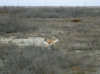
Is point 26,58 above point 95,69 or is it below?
above

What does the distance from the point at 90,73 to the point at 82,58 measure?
6.00ft

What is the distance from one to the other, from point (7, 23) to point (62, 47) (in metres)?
9.54

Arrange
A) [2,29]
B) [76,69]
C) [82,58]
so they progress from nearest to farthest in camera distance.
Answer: [76,69], [82,58], [2,29]

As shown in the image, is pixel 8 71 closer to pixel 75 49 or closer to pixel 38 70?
pixel 38 70

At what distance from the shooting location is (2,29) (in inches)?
728

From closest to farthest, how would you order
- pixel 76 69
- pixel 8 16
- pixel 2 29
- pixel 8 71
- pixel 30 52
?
pixel 8 71 → pixel 76 69 → pixel 30 52 → pixel 2 29 → pixel 8 16

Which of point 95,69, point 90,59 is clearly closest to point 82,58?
point 90,59

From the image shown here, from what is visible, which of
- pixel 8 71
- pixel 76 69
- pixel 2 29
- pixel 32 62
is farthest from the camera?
pixel 2 29

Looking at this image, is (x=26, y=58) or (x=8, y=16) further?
(x=8, y=16)

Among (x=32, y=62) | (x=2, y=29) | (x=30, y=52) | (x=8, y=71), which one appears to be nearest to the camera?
(x=8, y=71)

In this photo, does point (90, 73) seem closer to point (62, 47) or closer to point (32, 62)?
point (32, 62)

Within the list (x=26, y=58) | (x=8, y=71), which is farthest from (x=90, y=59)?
(x=8, y=71)

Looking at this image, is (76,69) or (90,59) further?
(90,59)

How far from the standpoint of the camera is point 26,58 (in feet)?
25.2
